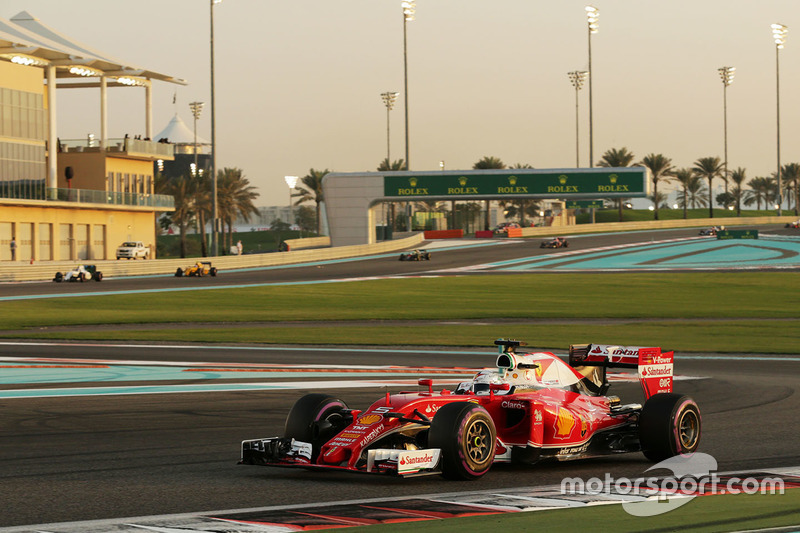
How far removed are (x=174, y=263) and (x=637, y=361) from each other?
65694 millimetres

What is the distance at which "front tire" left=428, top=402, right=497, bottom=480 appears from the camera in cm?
1080

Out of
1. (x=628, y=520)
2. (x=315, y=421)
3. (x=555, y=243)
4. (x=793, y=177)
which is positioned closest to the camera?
(x=628, y=520)

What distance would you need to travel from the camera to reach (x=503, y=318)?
42.8 m

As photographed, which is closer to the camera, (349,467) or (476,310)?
(349,467)

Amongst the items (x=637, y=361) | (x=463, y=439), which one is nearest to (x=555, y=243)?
(x=637, y=361)

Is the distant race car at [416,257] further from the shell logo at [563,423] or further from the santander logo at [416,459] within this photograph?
the santander logo at [416,459]

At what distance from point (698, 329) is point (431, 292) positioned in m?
23.6

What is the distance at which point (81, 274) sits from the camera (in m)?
65.0

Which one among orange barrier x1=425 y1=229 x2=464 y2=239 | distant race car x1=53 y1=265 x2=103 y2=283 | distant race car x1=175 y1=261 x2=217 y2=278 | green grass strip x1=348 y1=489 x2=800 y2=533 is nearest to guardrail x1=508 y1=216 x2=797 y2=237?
orange barrier x1=425 y1=229 x2=464 y2=239

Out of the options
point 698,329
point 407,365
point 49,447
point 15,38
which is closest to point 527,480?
point 49,447

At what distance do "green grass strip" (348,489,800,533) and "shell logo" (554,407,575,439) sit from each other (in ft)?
8.01

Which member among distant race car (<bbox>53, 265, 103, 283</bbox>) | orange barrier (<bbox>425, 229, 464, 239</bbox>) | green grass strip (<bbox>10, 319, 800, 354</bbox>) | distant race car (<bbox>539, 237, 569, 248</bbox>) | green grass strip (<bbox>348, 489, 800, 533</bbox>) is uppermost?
orange barrier (<bbox>425, 229, 464, 239</bbox>)

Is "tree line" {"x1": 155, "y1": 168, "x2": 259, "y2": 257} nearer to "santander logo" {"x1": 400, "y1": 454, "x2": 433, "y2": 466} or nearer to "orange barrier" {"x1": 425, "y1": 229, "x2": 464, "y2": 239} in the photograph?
"orange barrier" {"x1": 425, "y1": 229, "x2": 464, "y2": 239}

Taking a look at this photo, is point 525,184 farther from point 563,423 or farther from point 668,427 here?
point 563,423
